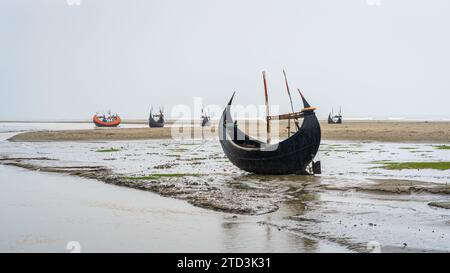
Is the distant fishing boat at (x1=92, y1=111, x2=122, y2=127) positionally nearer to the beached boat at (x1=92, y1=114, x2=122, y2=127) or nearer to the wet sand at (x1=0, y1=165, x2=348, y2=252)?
the beached boat at (x1=92, y1=114, x2=122, y2=127)

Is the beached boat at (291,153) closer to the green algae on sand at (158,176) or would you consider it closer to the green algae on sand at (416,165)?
the green algae on sand at (158,176)

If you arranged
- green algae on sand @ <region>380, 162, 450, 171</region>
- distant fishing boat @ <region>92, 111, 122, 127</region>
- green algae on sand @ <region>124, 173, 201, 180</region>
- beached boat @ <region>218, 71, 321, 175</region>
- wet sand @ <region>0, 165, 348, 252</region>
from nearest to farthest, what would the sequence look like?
wet sand @ <region>0, 165, 348, 252</region> < beached boat @ <region>218, 71, 321, 175</region> < green algae on sand @ <region>124, 173, 201, 180</region> < green algae on sand @ <region>380, 162, 450, 171</region> < distant fishing boat @ <region>92, 111, 122, 127</region>

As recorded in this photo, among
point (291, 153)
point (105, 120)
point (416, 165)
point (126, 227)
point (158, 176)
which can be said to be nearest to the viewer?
point (126, 227)

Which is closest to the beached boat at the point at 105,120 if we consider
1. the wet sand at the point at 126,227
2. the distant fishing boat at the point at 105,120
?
the distant fishing boat at the point at 105,120

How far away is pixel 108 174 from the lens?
2211cm

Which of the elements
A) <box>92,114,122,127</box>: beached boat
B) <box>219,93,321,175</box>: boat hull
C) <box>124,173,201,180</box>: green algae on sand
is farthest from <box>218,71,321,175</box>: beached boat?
<box>92,114,122,127</box>: beached boat

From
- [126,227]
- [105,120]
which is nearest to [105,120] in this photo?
[105,120]

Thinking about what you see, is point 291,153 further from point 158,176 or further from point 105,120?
point 105,120

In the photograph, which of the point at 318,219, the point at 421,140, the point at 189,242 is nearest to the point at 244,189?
the point at 318,219

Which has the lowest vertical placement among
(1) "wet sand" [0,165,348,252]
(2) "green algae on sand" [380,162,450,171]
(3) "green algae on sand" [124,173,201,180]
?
(1) "wet sand" [0,165,348,252]
